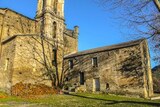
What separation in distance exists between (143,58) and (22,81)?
14.9 metres

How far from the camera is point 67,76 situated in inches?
1184

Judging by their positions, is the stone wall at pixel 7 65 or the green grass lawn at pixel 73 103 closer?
the green grass lawn at pixel 73 103

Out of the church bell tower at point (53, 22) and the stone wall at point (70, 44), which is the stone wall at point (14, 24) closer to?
the church bell tower at point (53, 22)

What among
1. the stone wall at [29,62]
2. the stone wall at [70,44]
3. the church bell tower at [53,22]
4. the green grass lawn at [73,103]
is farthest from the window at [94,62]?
the green grass lawn at [73,103]

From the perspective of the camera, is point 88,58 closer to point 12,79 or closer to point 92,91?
point 92,91

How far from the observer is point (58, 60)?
2959 centimetres

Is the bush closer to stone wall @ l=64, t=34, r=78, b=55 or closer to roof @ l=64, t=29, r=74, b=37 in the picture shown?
stone wall @ l=64, t=34, r=78, b=55

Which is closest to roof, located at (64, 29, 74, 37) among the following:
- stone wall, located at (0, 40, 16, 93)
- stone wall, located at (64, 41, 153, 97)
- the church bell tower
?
the church bell tower

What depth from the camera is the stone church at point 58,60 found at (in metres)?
23.2

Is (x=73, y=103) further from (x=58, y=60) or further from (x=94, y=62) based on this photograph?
(x=58, y=60)

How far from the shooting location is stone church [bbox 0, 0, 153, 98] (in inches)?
914

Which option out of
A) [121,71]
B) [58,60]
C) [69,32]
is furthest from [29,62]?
[69,32]

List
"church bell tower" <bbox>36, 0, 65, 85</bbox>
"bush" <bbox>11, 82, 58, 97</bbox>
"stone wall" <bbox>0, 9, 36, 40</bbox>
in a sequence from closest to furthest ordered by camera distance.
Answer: "bush" <bbox>11, 82, 58, 97</bbox> → "stone wall" <bbox>0, 9, 36, 40</bbox> → "church bell tower" <bbox>36, 0, 65, 85</bbox>

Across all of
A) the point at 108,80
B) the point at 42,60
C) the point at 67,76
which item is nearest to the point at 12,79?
the point at 42,60
